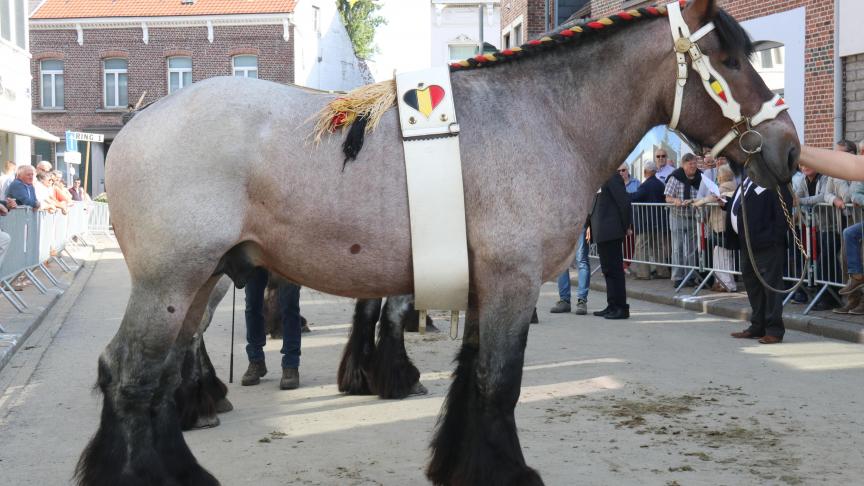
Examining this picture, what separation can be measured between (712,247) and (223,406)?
31.6 ft

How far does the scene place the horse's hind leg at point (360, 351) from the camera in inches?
309

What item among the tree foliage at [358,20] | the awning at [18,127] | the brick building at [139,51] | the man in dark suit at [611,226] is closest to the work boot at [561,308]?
the man in dark suit at [611,226]

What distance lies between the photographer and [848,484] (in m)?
5.25

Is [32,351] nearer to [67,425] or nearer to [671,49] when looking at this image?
[67,425]

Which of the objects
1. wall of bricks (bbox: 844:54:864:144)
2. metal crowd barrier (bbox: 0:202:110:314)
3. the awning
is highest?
the awning

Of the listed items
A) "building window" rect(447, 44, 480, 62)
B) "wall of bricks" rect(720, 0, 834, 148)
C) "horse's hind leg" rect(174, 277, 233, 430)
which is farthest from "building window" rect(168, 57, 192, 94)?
"horse's hind leg" rect(174, 277, 233, 430)

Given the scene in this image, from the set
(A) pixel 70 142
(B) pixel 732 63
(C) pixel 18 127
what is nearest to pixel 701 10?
(B) pixel 732 63

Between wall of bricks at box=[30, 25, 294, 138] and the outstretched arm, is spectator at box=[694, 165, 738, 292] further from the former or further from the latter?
wall of bricks at box=[30, 25, 294, 138]

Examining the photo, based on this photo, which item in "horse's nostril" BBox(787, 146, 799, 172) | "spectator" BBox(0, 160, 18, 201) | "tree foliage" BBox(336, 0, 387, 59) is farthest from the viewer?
"tree foliage" BBox(336, 0, 387, 59)

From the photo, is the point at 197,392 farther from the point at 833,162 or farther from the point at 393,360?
the point at 833,162

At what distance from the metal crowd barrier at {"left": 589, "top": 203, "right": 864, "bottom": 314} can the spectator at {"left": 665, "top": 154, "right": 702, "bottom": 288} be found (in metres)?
0.02

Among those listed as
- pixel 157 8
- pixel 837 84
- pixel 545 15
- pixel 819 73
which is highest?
pixel 157 8

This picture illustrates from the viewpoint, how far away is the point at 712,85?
14.9 ft

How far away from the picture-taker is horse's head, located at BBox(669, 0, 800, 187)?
4.50 meters
